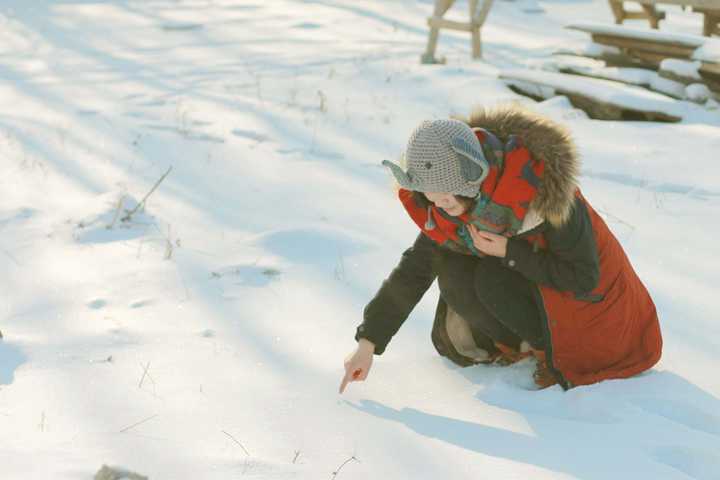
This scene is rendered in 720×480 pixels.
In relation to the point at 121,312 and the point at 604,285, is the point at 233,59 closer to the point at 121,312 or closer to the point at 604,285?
the point at 121,312

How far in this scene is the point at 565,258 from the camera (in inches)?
103

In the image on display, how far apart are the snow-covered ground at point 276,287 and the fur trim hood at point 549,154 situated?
0.63 meters

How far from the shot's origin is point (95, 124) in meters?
6.81

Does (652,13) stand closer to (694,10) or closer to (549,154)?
(694,10)

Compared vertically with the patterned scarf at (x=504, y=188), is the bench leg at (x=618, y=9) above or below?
below

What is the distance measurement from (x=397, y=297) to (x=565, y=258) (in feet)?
1.98

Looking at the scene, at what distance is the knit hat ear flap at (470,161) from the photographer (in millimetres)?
2439

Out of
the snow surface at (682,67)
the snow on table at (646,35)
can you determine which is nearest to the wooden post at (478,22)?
the snow on table at (646,35)

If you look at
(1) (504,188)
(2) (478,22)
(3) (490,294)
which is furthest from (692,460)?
(2) (478,22)

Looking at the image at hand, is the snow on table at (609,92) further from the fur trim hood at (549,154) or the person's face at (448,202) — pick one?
the person's face at (448,202)

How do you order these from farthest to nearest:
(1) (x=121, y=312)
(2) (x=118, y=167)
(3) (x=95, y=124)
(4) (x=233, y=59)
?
(4) (x=233, y=59) → (3) (x=95, y=124) → (2) (x=118, y=167) → (1) (x=121, y=312)

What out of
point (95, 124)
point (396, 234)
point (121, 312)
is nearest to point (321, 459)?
point (121, 312)

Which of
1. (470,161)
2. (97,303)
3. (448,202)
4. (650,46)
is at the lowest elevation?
(97,303)

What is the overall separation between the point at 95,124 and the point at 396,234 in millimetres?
3273
